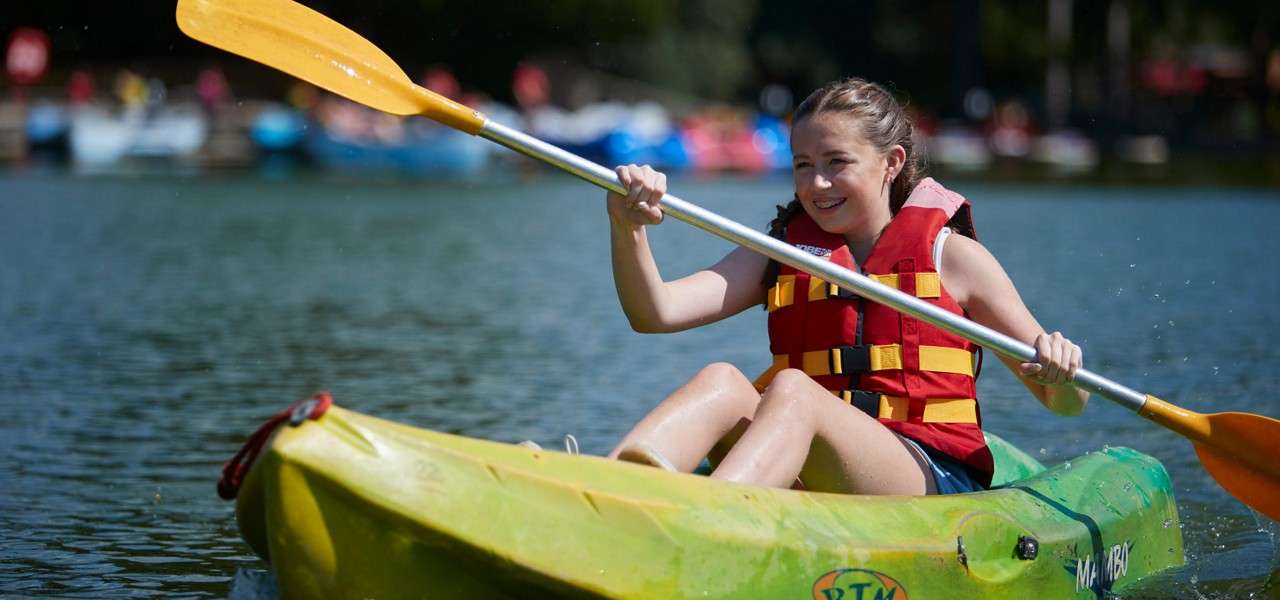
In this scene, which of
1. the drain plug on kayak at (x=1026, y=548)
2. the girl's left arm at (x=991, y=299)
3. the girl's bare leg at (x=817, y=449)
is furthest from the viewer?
the girl's left arm at (x=991, y=299)

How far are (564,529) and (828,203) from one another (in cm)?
132

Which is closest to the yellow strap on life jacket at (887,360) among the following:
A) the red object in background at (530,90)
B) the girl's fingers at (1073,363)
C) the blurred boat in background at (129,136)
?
the girl's fingers at (1073,363)

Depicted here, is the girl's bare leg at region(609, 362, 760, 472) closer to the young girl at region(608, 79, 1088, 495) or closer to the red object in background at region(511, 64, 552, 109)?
the young girl at region(608, 79, 1088, 495)

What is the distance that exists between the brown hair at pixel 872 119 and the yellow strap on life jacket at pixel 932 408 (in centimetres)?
47

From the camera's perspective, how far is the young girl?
4.02m

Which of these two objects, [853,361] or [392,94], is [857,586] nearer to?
[853,361]

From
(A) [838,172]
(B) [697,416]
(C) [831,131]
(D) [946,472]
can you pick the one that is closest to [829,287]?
(A) [838,172]

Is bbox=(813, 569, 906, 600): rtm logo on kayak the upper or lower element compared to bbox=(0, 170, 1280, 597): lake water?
upper

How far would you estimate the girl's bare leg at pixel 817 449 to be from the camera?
376 cm

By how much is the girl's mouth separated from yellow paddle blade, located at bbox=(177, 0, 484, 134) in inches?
35.5

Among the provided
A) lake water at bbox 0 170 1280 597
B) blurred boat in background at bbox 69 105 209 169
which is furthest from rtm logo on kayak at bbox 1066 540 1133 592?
blurred boat in background at bbox 69 105 209 169

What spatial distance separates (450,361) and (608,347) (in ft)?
3.15

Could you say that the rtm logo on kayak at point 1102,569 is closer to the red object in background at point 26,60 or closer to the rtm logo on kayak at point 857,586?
the rtm logo on kayak at point 857,586

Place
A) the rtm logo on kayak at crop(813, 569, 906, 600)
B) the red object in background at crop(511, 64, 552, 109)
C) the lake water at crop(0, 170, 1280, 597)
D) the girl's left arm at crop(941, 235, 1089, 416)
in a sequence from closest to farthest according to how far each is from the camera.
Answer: the rtm logo on kayak at crop(813, 569, 906, 600), the girl's left arm at crop(941, 235, 1089, 416), the lake water at crop(0, 170, 1280, 597), the red object in background at crop(511, 64, 552, 109)
